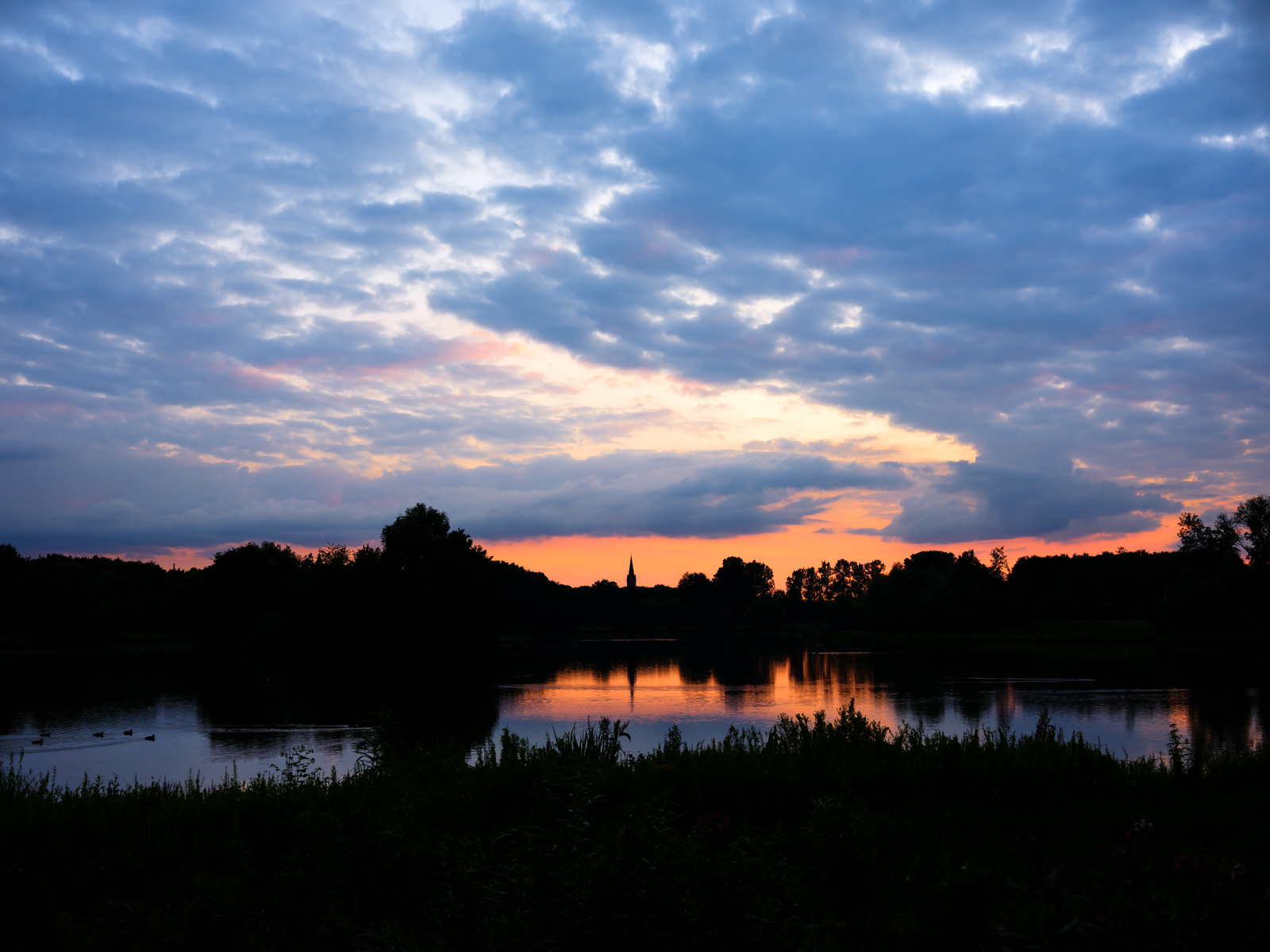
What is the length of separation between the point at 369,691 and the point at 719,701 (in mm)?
16470

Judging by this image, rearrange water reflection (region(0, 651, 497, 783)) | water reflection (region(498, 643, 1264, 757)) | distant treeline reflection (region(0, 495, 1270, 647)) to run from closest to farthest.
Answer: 1. water reflection (region(0, 651, 497, 783))
2. water reflection (region(498, 643, 1264, 757))
3. distant treeline reflection (region(0, 495, 1270, 647))

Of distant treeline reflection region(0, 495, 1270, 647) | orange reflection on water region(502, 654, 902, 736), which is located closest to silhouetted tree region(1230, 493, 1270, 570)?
distant treeline reflection region(0, 495, 1270, 647)

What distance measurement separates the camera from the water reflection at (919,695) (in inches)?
1037

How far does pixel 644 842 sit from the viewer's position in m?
5.02

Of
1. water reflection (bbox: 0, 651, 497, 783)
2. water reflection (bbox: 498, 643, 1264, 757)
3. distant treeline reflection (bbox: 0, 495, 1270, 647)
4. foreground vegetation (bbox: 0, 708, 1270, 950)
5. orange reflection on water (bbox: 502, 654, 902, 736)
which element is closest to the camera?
foreground vegetation (bbox: 0, 708, 1270, 950)

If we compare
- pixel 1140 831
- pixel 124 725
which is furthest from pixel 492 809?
pixel 124 725

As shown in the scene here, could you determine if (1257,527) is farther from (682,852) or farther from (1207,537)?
(682,852)

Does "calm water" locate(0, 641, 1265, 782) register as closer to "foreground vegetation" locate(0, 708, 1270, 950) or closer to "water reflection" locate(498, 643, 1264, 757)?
"water reflection" locate(498, 643, 1264, 757)

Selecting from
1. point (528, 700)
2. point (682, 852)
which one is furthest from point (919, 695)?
point (682, 852)

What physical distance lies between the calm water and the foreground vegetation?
374 centimetres

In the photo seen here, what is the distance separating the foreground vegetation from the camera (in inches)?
186

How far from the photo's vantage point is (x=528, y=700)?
37156 millimetres

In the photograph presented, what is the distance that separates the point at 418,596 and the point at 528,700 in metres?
34.3

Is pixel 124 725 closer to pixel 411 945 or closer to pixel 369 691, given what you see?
pixel 369 691
